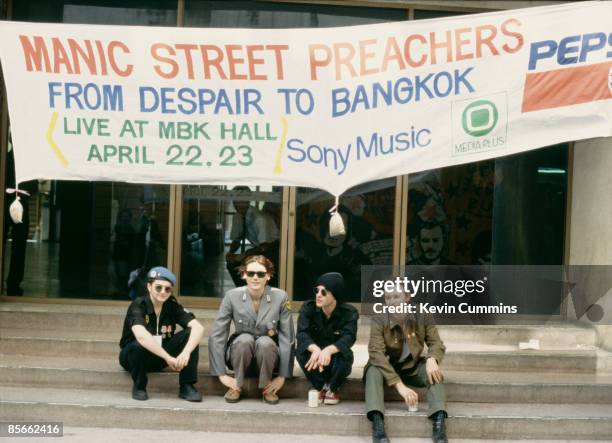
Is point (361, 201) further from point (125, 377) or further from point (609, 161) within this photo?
point (125, 377)

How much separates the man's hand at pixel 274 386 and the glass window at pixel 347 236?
242 centimetres

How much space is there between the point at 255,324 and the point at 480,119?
2.47 meters

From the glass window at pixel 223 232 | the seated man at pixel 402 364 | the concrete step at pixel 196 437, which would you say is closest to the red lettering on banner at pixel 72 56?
the concrete step at pixel 196 437

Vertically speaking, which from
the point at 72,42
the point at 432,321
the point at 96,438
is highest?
the point at 72,42

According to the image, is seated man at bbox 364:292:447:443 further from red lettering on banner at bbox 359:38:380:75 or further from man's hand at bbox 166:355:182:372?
red lettering on banner at bbox 359:38:380:75

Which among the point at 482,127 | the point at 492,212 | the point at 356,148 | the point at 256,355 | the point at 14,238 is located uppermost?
the point at 482,127

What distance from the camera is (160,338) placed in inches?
281

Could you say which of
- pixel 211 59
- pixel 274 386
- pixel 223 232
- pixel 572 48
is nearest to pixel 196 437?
pixel 274 386

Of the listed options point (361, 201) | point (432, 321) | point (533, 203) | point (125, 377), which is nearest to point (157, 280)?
point (125, 377)

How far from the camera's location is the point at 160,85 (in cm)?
667

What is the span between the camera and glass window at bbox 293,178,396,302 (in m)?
9.56

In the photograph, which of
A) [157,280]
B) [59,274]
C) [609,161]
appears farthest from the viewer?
[59,274]

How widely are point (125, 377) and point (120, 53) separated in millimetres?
2725

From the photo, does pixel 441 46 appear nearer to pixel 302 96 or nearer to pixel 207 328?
pixel 302 96
